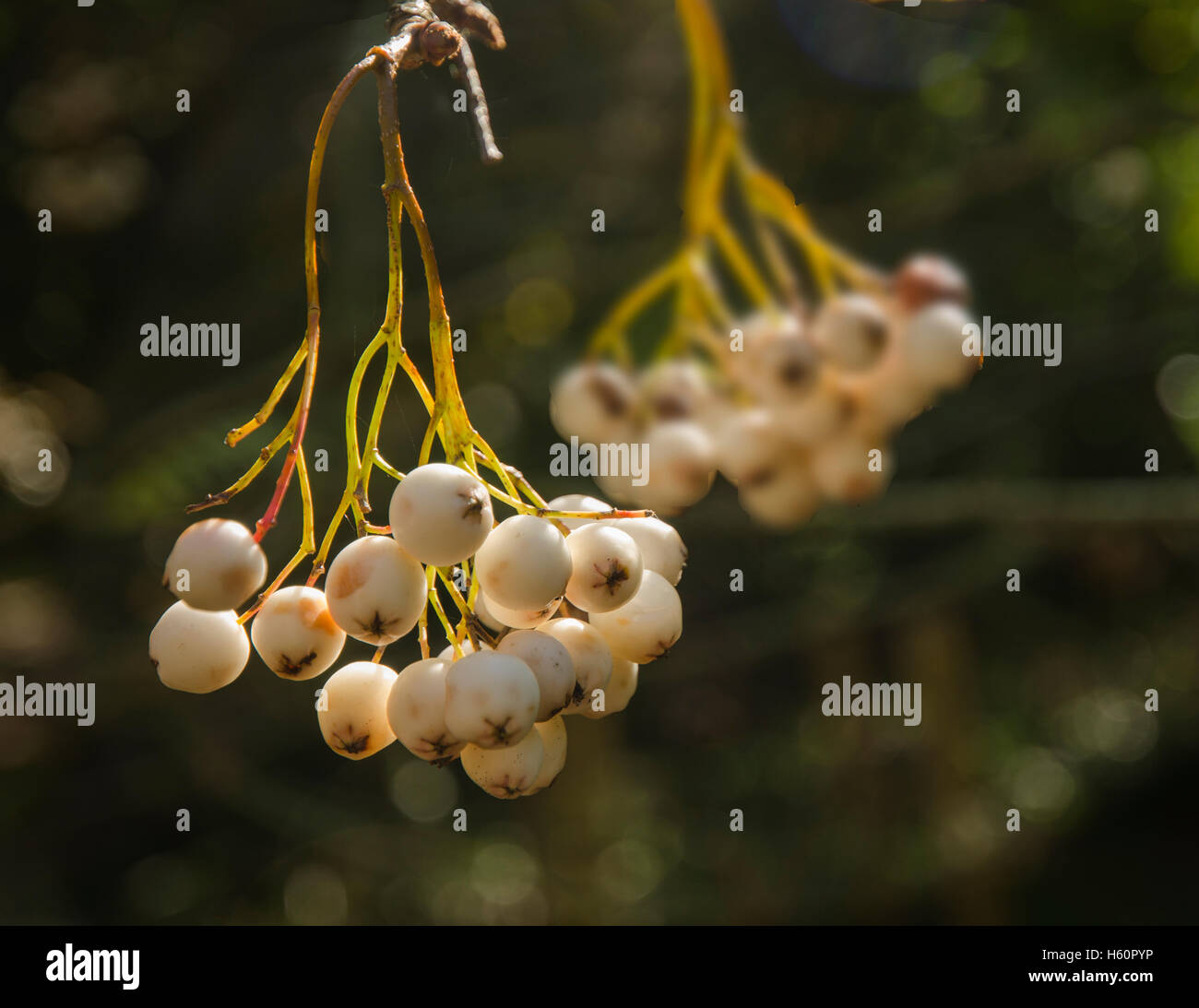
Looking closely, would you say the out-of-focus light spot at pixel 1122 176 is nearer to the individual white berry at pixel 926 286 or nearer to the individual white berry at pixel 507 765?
the individual white berry at pixel 926 286

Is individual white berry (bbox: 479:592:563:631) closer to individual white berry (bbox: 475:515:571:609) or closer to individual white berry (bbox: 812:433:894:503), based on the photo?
individual white berry (bbox: 475:515:571:609)

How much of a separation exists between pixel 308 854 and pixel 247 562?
1.42 meters

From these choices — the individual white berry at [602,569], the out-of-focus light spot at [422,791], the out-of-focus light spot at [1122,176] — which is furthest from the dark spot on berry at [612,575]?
the out-of-focus light spot at [422,791]

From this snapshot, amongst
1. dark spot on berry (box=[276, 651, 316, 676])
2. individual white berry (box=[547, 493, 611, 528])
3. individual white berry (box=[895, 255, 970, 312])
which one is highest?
individual white berry (box=[895, 255, 970, 312])

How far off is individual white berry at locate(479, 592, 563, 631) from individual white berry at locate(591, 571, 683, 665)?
2cm

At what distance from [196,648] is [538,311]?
82 cm

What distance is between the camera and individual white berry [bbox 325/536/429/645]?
38 cm

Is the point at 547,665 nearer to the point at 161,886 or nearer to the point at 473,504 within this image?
the point at 473,504

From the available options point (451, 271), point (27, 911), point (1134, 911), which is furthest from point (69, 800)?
point (1134, 911)

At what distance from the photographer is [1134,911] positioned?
1.73 metres

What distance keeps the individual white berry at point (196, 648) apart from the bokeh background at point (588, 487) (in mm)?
346

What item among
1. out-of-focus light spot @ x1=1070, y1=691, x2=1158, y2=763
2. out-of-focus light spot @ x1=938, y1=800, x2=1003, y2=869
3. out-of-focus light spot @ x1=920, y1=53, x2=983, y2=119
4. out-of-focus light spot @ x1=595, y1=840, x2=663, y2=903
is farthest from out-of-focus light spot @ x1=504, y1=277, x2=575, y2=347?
out-of-focus light spot @ x1=1070, y1=691, x2=1158, y2=763

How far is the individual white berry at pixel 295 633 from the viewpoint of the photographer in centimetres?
40
